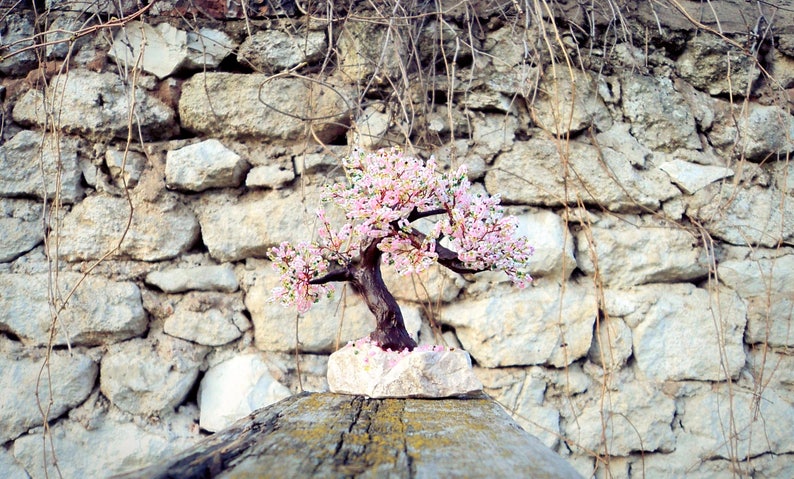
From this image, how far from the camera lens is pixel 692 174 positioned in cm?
189

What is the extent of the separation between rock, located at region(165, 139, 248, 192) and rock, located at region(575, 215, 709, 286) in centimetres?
108

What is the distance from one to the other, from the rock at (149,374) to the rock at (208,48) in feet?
2.76

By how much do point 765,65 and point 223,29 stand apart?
1789 mm

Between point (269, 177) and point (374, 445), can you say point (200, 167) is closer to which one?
point (269, 177)

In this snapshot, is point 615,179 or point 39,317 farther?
point 615,179

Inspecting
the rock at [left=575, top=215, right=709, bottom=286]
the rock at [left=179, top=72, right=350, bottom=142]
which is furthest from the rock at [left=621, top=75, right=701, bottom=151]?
the rock at [left=179, top=72, right=350, bottom=142]

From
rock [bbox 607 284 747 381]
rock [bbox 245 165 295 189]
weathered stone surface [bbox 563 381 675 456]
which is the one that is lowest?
weathered stone surface [bbox 563 381 675 456]

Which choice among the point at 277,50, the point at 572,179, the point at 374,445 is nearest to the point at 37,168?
the point at 277,50

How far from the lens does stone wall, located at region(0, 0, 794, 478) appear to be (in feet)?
5.48

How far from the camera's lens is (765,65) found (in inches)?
79.3

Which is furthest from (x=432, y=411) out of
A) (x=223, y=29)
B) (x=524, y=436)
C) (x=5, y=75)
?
(x=5, y=75)

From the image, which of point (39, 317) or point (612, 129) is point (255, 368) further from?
point (612, 129)

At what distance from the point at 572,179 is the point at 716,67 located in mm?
672

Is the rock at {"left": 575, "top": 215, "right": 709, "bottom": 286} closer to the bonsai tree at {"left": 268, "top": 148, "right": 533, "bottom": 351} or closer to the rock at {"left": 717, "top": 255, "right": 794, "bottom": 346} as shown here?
the rock at {"left": 717, "top": 255, "right": 794, "bottom": 346}
